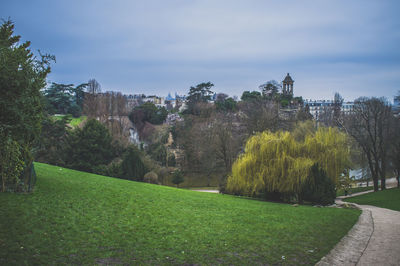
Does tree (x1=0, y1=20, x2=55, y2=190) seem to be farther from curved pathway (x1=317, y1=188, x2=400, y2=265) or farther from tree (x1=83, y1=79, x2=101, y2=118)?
tree (x1=83, y1=79, x2=101, y2=118)

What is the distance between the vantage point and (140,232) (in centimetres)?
876

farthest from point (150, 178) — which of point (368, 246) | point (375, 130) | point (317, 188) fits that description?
point (368, 246)

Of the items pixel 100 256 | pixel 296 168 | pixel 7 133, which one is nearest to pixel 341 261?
pixel 100 256

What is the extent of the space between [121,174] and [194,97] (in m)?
50.9

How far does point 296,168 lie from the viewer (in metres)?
19.8

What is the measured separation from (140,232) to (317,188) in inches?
571

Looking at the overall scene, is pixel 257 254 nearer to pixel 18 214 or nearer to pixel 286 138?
pixel 18 214

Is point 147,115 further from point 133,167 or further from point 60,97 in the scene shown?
point 133,167

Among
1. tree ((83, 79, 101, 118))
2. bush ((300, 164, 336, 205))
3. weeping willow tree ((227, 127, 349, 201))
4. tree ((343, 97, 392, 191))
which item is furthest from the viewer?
tree ((83, 79, 101, 118))

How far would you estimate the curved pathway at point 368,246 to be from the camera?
8.03 m

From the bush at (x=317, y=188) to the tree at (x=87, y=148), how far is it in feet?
86.0

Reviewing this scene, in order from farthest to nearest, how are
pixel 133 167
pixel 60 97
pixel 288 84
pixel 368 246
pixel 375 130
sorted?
pixel 288 84 → pixel 60 97 → pixel 133 167 → pixel 375 130 → pixel 368 246

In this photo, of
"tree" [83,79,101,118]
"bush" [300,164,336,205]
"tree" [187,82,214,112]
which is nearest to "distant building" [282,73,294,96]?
"tree" [187,82,214,112]

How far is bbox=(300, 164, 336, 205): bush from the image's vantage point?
1966cm
